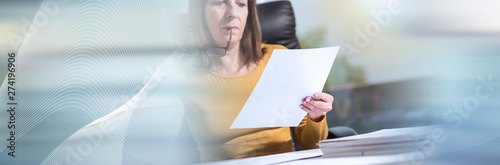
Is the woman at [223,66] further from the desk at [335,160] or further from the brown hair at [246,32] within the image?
the desk at [335,160]

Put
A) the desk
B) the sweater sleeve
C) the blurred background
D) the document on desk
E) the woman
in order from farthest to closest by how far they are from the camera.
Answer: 1. the blurred background
2. the woman
3. the sweater sleeve
4. the document on desk
5. the desk

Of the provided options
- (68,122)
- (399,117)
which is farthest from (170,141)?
→ (399,117)

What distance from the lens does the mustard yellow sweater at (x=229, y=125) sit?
1.20 m

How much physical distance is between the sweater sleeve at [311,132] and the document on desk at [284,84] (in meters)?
0.26

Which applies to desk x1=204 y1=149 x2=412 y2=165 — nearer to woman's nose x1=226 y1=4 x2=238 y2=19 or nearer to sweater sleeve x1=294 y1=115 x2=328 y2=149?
sweater sleeve x1=294 y1=115 x2=328 y2=149

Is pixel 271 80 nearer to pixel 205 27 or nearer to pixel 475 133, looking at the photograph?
pixel 205 27

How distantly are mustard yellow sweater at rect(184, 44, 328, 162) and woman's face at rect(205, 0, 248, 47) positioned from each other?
0.11 m

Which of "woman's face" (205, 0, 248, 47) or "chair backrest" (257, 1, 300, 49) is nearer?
"woman's face" (205, 0, 248, 47)

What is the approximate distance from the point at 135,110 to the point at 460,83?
5.27 ft

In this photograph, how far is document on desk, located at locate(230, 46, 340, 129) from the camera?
0.83 m

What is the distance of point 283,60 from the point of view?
2.72 ft

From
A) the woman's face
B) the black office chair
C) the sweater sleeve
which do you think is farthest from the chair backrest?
the sweater sleeve

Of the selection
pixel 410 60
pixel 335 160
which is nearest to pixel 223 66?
pixel 335 160

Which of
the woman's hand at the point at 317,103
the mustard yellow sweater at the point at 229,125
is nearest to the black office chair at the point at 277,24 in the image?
the mustard yellow sweater at the point at 229,125
